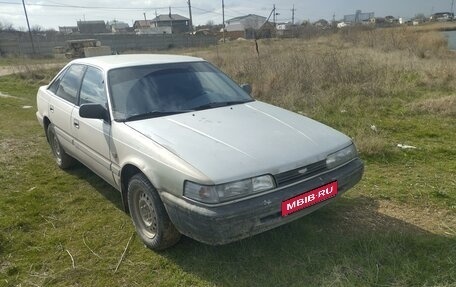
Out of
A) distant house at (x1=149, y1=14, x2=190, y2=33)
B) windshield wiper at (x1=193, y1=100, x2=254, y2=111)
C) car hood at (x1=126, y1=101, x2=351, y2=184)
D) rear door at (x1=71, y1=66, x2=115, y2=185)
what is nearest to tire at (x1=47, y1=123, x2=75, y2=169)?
rear door at (x1=71, y1=66, x2=115, y2=185)

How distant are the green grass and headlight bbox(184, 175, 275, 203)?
2.19ft

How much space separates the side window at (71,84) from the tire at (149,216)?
157cm

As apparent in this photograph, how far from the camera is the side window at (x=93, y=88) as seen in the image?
3428 mm

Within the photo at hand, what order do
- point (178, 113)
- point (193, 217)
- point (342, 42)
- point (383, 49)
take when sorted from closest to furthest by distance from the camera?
point (193, 217), point (178, 113), point (383, 49), point (342, 42)

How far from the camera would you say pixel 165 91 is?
3.38 m

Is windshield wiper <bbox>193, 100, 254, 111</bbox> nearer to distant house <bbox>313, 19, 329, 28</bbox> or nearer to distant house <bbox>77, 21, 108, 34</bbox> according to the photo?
distant house <bbox>313, 19, 329, 28</bbox>

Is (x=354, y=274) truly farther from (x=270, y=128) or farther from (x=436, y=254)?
(x=270, y=128)

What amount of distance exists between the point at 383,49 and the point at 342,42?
8609mm

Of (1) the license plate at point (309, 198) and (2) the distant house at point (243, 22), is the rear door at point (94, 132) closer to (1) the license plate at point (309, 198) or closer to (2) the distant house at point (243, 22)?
(1) the license plate at point (309, 198)

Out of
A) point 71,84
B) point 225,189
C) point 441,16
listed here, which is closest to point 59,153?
point 71,84

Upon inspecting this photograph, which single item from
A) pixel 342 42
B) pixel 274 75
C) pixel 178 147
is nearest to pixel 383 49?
pixel 342 42

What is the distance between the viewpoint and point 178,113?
3186 mm

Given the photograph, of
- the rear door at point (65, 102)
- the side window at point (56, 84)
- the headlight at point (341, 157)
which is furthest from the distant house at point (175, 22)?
the headlight at point (341, 157)

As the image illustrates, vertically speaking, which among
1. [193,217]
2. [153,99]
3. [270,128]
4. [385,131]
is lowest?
[385,131]
